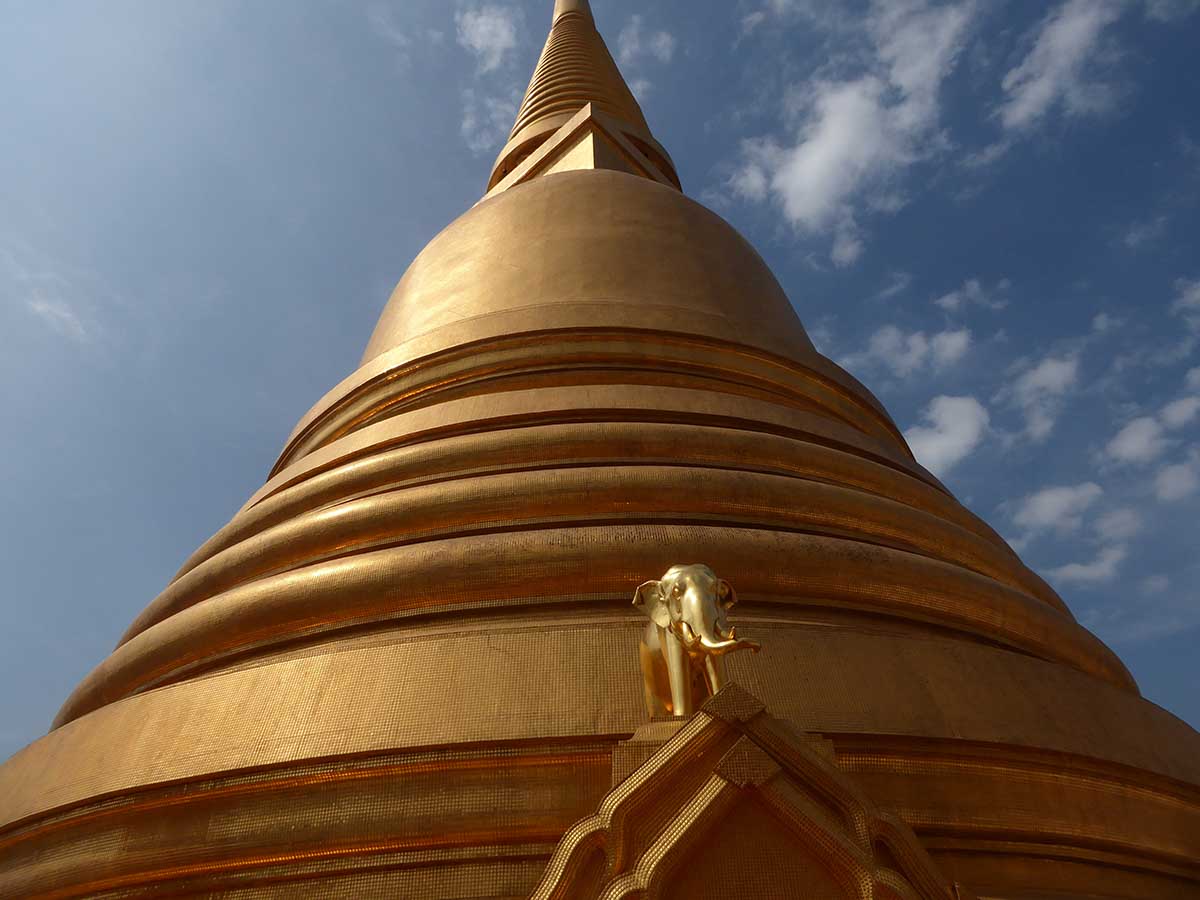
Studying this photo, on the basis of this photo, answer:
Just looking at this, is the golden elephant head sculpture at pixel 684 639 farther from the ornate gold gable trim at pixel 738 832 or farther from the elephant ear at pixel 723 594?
the ornate gold gable trim at pixel 738 832

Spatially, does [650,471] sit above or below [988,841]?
above

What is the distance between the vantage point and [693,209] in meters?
9.80

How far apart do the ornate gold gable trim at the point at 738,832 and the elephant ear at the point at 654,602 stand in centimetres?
66

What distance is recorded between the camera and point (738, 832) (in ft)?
9.50

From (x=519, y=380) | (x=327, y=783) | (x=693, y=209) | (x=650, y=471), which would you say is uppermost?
(x=693, y=209)

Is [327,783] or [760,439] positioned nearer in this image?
[327,783]

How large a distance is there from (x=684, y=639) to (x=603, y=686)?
2.53 feet

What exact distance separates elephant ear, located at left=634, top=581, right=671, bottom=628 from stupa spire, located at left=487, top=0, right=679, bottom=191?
27.7 feet

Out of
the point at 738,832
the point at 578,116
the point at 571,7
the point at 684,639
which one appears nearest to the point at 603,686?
the point at 684,639

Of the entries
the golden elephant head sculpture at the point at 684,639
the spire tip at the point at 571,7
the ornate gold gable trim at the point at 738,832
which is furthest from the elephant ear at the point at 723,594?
the spire tip at the point at 571,7

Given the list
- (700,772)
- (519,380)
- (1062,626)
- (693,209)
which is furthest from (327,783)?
(693,209)

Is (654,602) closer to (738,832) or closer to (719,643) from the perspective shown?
(719,643)

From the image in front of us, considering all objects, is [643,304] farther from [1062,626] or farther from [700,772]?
[700,772]

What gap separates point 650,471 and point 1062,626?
2.58 meters
